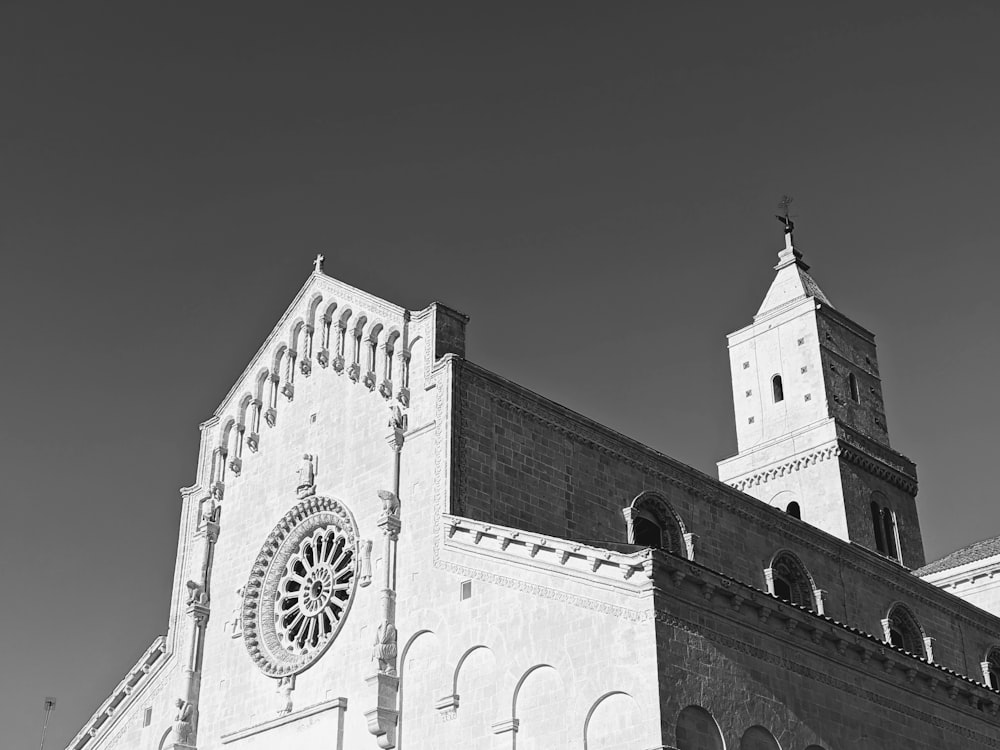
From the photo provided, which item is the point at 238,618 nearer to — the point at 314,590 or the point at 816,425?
the point at 314,590

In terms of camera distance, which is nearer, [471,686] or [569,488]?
[471,686]

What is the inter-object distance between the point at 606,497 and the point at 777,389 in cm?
2378

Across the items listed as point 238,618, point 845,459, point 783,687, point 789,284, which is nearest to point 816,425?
point 845,459

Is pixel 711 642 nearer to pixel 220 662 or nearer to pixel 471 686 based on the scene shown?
pixel 471 686

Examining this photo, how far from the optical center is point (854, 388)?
54062 millimetres

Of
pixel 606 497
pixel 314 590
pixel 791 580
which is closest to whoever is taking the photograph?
pixel 606 497

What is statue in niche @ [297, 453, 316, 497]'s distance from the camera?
111 feet

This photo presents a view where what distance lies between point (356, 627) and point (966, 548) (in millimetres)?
30217

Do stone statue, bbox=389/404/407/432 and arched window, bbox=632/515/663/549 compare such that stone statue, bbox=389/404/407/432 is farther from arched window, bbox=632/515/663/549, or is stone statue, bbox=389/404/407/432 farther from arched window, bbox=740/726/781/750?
arched window, bbox=740/726/781/750

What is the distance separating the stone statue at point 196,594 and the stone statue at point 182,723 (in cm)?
278

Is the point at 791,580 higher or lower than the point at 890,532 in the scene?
lower

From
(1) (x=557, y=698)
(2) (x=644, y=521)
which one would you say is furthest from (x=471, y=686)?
(2) (x=644, y=521)

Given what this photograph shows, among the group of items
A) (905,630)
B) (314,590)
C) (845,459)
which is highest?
(845,459)

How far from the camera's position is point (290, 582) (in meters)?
33.8
